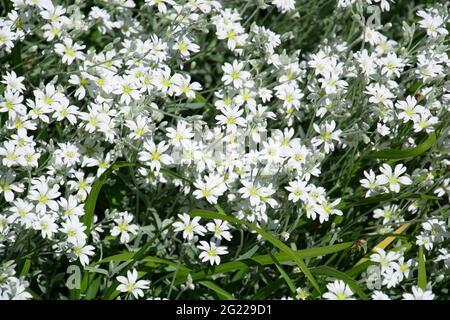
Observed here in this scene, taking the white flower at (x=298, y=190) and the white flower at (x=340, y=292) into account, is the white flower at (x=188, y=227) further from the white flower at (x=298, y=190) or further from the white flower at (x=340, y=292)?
the white flower at (x=340, y=292)

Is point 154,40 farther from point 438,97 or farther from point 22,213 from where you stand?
point 438,97

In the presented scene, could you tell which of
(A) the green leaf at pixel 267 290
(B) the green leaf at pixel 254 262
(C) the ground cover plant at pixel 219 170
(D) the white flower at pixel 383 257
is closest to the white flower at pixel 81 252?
(C) the ground cover plant at pixel 219 170

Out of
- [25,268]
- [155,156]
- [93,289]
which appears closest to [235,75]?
[155,156]

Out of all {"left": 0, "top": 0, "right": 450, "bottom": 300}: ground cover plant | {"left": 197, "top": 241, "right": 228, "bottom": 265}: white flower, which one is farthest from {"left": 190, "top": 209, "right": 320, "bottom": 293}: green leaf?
{"left": 197, "top": 241, "right": 228, "bottom": 265}: white flower
